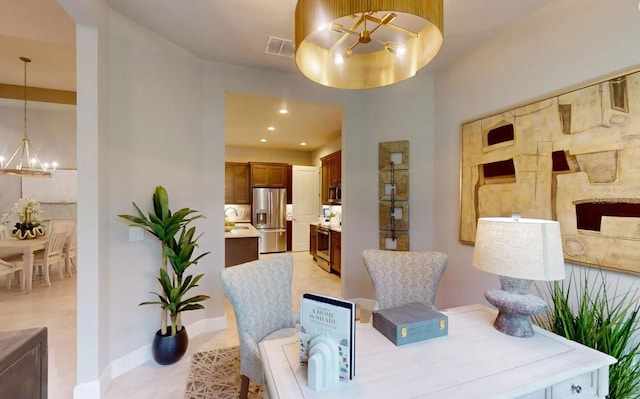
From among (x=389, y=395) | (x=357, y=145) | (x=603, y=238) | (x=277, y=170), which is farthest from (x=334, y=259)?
(x=389, y=395)

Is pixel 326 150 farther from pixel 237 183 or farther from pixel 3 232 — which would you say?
pixel 3 232

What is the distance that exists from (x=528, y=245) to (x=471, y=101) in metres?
1.97

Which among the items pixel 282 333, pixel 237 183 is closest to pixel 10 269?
pixel 237 183

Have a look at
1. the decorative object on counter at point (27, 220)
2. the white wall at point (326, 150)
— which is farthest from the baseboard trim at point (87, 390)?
the white wall at point (326, 150)

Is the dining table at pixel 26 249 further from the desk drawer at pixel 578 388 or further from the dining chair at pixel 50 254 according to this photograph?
the desk drawer at pixel 578 388

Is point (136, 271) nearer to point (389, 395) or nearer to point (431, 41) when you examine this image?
point (389, 395)

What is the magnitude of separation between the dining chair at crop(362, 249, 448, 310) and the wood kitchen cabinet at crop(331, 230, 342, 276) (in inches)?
108

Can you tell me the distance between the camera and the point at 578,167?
183 centimetres

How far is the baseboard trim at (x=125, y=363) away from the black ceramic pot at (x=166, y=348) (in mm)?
109

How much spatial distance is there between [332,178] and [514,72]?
3.90m

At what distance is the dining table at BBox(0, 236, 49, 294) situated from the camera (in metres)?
3.88

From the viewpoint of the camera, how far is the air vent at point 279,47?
2.53m

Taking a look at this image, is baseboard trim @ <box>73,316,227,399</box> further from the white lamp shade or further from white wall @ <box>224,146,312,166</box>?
white wall @ <box>224,146,312,166</box>

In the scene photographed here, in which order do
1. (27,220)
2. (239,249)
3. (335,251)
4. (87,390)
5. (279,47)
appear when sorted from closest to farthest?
(87,390) < (279,47) < (239,249) < (27,220) < (335,251)
